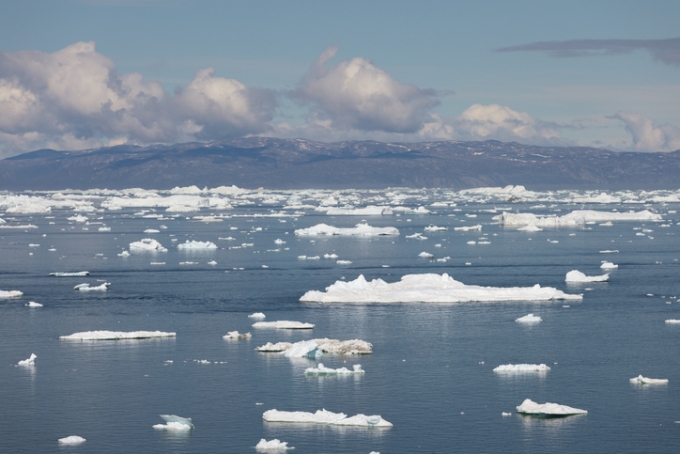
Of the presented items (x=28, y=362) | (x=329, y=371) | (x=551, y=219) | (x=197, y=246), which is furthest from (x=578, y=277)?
(x=551, y=219)

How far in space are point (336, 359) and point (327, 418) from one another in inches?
260

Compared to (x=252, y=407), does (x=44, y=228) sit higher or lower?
higher

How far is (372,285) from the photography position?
39.7 m

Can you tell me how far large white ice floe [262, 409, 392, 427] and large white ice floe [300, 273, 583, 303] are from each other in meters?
16.8

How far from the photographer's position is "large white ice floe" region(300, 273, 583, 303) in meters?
38.5

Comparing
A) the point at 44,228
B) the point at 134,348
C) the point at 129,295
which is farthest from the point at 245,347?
the point at 44,228

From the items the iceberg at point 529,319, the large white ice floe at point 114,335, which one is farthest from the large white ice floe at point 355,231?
the large white ice floe at point 114,335

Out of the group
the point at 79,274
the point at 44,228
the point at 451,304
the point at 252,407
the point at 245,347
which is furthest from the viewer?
the point at 44,228

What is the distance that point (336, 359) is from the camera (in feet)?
91.0

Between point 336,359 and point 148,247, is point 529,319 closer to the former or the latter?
point 336,359

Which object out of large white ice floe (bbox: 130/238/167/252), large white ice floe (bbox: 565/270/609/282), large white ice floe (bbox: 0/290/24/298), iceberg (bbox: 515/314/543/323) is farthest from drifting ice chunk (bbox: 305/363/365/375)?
large white ice floe (bbox: 130/238/167/252)

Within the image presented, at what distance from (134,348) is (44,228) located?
2330 inches

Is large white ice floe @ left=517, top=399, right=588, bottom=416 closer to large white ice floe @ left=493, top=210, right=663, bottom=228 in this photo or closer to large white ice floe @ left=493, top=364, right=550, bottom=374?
large white ice floe @ left=493, top=364, right=550, bottom=374

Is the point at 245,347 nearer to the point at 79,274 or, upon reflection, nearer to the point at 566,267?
the point at 79,274
